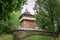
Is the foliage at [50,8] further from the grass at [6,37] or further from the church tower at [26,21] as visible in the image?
the church tower at [26,21]

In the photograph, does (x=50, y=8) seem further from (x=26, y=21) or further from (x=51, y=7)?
(x=26, y=21)

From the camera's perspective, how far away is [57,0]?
65.3 feet

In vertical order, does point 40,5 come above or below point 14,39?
above

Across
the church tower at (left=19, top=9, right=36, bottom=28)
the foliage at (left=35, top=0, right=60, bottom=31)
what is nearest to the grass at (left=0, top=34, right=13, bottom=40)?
the foliage at (left=35, top=0, right=60, bottom=31)

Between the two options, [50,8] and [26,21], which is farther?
[26,21]

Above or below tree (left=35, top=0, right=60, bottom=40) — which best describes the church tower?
below

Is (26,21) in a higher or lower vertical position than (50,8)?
lower

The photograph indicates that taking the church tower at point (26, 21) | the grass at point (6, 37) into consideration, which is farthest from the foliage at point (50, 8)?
the church tower at point (26, 21)

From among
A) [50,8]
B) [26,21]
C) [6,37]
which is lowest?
[6,37]

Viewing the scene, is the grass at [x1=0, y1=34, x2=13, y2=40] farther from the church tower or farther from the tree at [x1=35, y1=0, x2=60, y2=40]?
the church tower

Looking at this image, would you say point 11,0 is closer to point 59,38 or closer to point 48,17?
point 48,17

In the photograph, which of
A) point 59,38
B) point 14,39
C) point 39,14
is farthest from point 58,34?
point 14,39

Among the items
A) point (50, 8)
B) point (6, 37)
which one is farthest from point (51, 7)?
point (6, 37)

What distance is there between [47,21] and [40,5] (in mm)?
3163
